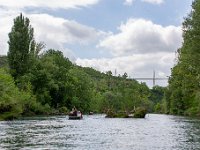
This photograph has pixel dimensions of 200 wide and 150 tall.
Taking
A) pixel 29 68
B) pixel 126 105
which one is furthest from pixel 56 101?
pixel 126 105

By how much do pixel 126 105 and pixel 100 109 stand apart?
15.2 metres

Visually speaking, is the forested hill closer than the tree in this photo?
Yes

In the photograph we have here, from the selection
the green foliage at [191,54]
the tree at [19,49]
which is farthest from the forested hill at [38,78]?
the green foliage at [191,54]

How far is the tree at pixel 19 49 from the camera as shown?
103 metres

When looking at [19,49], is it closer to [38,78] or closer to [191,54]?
[38,78]

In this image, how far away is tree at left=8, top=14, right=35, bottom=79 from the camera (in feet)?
339

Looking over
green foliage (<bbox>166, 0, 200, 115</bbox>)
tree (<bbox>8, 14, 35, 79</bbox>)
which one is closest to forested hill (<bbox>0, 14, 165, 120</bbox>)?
tree (<bbox>8, 14, 35, 79</bbox>)

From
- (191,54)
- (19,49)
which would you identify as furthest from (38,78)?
(191,54)

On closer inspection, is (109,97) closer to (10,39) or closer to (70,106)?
(70,106)

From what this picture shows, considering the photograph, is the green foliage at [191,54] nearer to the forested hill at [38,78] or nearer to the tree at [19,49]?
the forested hill at [38,78]

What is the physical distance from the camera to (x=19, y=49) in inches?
4082

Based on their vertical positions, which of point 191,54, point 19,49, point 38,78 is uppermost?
point 19,49

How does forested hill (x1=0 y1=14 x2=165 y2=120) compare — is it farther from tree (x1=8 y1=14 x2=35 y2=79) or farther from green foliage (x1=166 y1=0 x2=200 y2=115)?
green foliage (x1=166 y1=0 x2=200 y2=115)

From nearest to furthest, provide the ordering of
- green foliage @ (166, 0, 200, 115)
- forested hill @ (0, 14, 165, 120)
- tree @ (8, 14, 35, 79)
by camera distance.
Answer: green foliage @ (166, 0, 200, 115), forested hill @ (0, 14, 165, 120), tree @ (8, 14, 35, 79)
